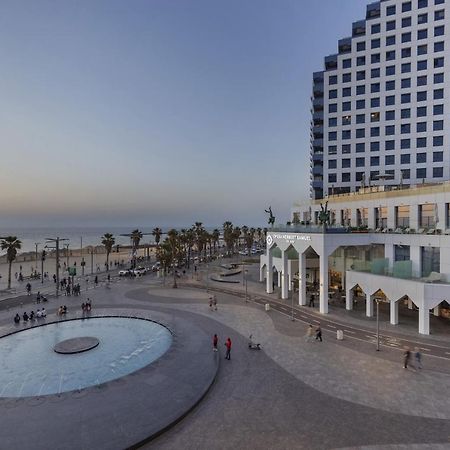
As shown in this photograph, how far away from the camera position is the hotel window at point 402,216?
1607 inches

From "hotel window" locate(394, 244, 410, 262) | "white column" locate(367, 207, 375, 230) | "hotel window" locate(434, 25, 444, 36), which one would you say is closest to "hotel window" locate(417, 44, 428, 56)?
"hotel window" locate(434, 25, 444, 36)

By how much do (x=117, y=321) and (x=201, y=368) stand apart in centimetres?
1589

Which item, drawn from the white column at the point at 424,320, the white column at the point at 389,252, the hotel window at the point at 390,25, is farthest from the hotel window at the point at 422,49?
the white column at the point at 424,320

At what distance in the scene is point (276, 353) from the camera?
25.6 meters

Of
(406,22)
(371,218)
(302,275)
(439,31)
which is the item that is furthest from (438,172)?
(302,275)

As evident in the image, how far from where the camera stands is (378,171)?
65.4 m

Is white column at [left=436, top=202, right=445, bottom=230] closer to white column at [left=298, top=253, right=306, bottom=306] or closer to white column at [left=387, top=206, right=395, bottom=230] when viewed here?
white column at [left=387, top=206, right=395, bottom=230]

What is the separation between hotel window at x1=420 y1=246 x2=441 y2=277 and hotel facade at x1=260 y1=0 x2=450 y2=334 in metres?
0.11

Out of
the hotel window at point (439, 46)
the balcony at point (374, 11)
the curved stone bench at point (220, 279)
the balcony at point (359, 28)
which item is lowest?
the curved stone bench at point (220, 279)

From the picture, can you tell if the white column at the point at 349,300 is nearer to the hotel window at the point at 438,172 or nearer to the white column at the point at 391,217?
the white column at the point at 391,217

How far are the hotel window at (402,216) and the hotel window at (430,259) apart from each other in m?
5.45

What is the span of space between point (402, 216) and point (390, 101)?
33451 millimetres

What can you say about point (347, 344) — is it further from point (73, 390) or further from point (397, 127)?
point (397, 127)

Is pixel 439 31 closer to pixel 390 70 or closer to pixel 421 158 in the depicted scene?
pixel 390 70
